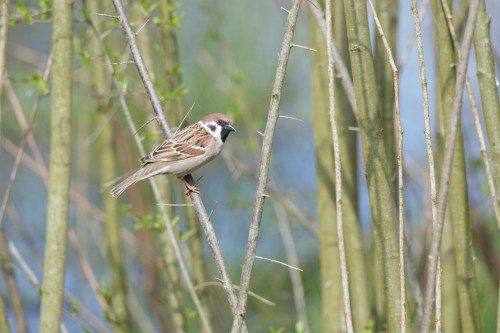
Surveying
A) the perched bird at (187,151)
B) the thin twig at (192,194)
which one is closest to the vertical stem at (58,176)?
the thin twig at (192,194)

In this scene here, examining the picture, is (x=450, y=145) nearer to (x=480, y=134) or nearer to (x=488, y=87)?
(x=480, y=134)

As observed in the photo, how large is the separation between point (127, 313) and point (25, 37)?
3.26 m

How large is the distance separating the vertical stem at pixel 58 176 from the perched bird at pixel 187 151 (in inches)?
26.3

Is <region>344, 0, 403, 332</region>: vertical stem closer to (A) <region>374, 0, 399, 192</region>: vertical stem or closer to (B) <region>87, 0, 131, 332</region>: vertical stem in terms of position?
(A) <region>374, 0, 399, 192</region>: vertical stem

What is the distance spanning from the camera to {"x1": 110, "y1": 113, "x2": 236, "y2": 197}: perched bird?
3.85 metres

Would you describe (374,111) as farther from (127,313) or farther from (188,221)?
(127,313)

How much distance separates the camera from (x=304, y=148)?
607 centimetres

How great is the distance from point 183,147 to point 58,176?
114cm

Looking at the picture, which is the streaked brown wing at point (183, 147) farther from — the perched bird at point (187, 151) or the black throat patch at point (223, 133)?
the black throat patch at point (223, 133)

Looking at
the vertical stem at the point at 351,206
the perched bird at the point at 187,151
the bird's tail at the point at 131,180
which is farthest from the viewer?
the perched bird at the point at 187,151

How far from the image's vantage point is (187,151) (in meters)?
4.08

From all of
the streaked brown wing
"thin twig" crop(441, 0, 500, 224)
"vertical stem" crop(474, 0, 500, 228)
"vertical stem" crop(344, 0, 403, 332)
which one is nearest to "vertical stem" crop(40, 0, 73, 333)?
the streaked brown wing

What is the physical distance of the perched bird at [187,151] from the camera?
151 inches

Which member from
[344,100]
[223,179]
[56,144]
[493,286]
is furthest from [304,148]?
[56,144]
